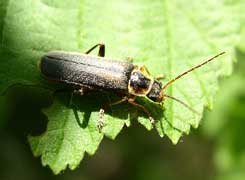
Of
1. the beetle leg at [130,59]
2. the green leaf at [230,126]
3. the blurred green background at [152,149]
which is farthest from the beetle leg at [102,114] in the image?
the green leaf at [230,126]

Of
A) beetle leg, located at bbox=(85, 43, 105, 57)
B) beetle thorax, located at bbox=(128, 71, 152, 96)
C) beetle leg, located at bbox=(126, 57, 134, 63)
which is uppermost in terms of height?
beetle leg, located at bbox=(85, 43, 105, 57)

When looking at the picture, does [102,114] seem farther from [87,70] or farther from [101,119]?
[87,70]

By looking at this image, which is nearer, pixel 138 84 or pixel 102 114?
pixel 102 114

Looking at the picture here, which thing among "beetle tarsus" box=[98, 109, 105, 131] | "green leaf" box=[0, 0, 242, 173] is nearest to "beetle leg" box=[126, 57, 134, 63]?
"green leaf" box=[0, 0, 242, 173]

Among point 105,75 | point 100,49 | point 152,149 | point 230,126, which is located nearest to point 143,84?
point 105,75

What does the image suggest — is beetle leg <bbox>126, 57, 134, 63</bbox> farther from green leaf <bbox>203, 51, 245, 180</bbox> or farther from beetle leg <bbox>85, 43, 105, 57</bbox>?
green leaf <bbox>203, 51, 245, 180</bbox>

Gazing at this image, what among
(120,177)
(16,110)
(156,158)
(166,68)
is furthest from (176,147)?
(166,68)
